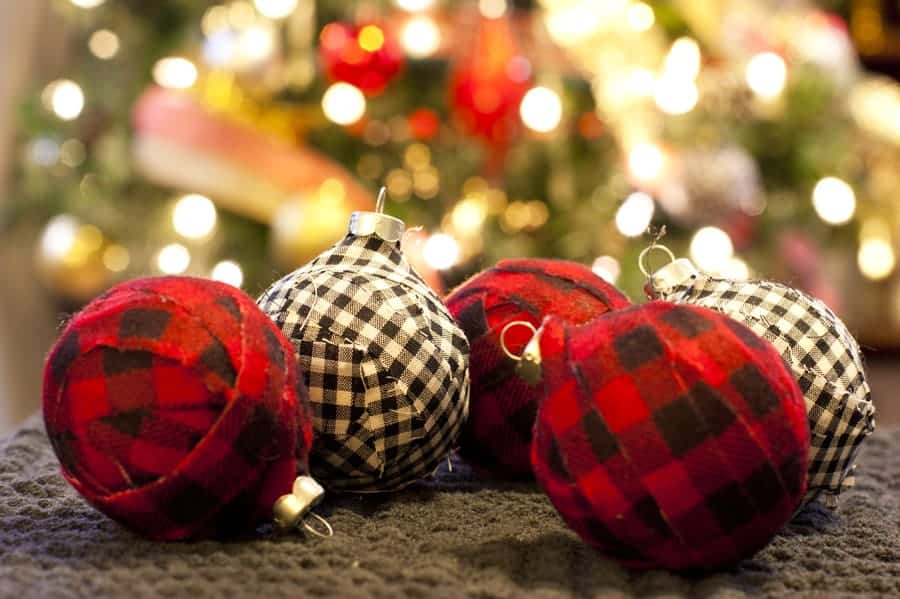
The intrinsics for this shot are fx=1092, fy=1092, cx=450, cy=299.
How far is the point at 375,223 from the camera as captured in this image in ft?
2.02

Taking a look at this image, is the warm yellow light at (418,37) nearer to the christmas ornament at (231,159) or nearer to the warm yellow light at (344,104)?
the warm yellow light at (344,104)

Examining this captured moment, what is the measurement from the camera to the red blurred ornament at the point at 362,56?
1408mm

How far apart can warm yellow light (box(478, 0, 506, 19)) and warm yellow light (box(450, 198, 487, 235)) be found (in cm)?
27

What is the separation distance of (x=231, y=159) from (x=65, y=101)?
439 mm

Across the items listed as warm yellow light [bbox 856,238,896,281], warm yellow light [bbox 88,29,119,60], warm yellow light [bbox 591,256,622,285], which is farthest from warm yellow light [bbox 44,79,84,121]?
warm yellow light [bbox 856,238,896,281]

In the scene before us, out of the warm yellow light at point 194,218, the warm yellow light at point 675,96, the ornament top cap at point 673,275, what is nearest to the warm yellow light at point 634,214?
the warm yellow light at point 675,96

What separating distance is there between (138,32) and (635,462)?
1.55m

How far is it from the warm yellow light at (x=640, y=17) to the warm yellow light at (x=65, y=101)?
870 millimetres

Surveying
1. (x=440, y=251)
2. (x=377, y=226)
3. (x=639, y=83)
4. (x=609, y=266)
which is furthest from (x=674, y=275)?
(x=639, y=83)

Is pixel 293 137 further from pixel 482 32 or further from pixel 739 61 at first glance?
pixel 739 61

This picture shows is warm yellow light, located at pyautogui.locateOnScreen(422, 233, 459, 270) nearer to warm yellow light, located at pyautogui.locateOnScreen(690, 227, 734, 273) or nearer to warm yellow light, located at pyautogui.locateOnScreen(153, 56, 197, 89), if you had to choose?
warm yellow light, located at pyautogui.locateOnScreen(690, 227, 734, 273)

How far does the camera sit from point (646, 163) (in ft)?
4.92

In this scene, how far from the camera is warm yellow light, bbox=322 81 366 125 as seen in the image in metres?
1.54

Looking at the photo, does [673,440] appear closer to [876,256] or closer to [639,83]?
[639,83]
